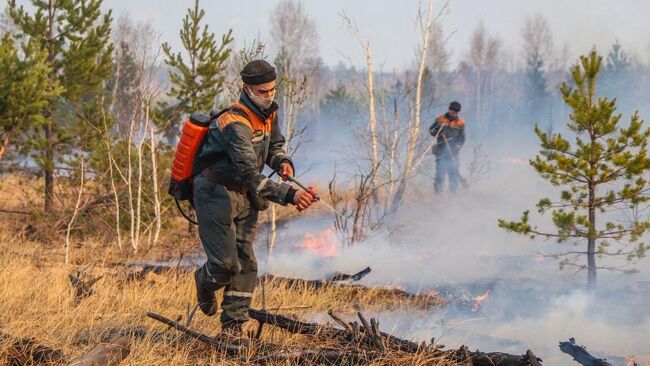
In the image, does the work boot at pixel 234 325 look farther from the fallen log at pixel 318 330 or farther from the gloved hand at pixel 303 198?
the gloved hand at pixel 303 198

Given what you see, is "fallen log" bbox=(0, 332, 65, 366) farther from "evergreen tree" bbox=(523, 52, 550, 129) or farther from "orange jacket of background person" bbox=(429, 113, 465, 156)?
"evergreen tree" bbox=(523, 52, 550, 129)

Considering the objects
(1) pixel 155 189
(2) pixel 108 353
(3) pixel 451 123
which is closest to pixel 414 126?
(3) pixel 451 123

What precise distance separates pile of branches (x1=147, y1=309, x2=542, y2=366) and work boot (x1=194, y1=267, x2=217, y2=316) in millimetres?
481

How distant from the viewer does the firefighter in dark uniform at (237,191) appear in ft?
14.3

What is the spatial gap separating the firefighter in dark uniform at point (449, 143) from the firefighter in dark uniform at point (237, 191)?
25.1 ft

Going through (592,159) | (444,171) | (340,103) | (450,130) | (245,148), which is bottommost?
(245,148)

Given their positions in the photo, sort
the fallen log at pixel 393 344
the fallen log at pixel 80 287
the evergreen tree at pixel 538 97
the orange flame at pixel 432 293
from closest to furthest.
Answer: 1. the fallen log at pixel 393 344
2. the fallen log at pixel 80 287
3. the orange flame at pixel 432 293
4. the evergreen tree at pixel 538 97

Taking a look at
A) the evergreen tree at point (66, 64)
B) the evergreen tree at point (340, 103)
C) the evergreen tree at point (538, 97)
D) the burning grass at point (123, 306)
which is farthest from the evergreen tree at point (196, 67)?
the evergreen tree at point (538, 97)

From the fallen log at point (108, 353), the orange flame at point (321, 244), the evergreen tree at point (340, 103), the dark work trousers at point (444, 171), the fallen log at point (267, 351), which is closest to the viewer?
the fallen log at point (108, 353)

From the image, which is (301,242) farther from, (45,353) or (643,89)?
(643,89)

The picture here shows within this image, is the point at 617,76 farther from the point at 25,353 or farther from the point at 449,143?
the point at 25,353

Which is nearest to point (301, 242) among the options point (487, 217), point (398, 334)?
point (487, 217)

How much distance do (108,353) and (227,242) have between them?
108 cm

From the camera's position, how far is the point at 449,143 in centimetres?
1359
